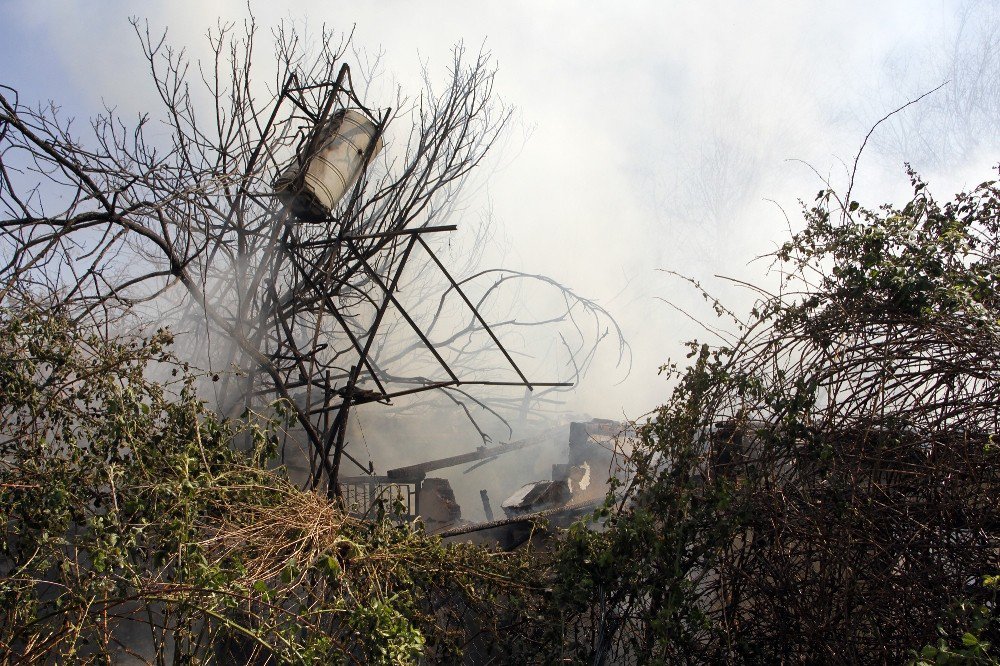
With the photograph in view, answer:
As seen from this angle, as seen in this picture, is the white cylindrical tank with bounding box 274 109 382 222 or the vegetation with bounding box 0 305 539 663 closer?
the vegetation with bounding box 0 305 539 663

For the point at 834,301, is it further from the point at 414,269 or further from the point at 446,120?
the point at 414,269

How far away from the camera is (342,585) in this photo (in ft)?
11.2

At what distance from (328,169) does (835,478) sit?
14.9 ft

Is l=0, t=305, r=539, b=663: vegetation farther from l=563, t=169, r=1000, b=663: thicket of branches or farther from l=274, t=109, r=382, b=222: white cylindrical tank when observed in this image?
l=274, t=109, r=382, b=222: white cylindrical tank

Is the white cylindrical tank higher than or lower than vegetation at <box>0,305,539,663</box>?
higher

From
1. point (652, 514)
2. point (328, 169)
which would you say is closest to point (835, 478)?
point (652, 514)

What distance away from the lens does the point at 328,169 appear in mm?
5879

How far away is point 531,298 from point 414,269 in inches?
97.9

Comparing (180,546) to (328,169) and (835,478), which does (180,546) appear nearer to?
(835,478)

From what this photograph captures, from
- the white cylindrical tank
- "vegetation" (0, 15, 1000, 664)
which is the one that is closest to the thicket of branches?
"vegetation" (0, 15, 1000, 664)

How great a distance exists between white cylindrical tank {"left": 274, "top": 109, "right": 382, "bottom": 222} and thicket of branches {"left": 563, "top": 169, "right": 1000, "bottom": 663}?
11.3 feet

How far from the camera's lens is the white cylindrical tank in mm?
5715

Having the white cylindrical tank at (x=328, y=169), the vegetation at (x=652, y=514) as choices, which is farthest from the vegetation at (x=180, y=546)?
the white cylindrical tank at (x=328, y=169)

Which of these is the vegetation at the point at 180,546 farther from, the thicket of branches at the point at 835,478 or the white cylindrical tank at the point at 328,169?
the white cylindrical tank at the point at 328,169
